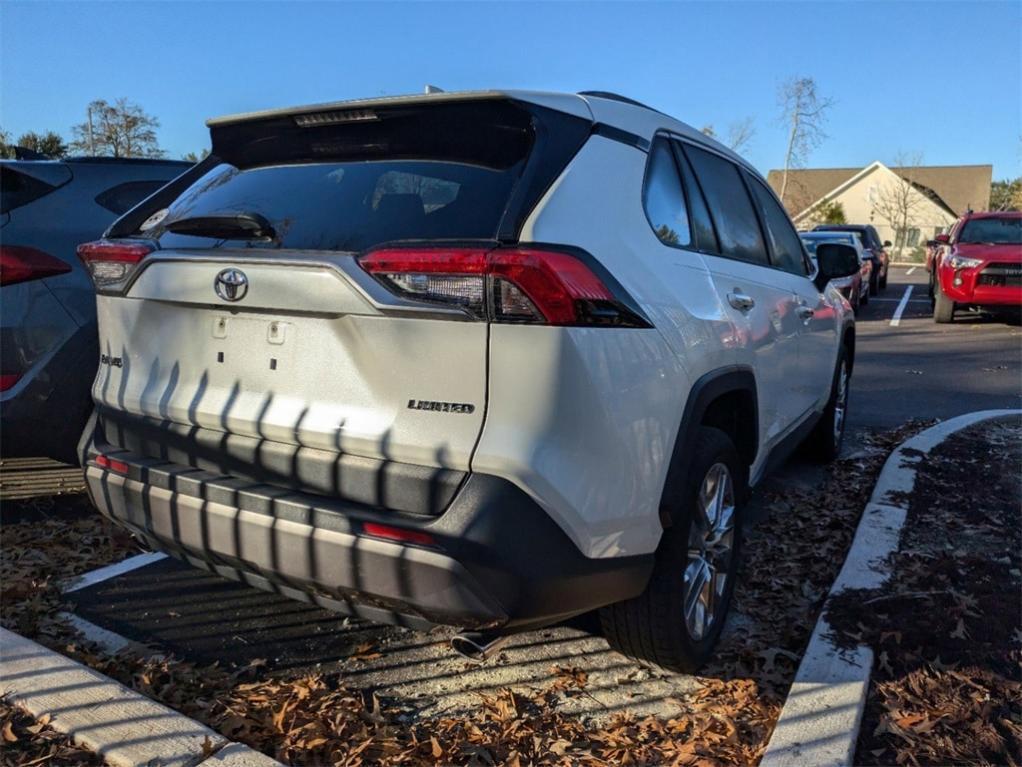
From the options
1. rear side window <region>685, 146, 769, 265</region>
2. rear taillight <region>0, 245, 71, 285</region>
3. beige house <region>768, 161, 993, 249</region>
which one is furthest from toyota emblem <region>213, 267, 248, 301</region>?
beige house <region>768, 161, 993, 249</region>

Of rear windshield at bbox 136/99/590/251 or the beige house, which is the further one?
the beige house

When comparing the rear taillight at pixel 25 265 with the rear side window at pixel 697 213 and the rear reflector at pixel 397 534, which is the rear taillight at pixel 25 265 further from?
the rear side window at pixel 697 213

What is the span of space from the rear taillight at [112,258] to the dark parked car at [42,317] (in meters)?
1.12

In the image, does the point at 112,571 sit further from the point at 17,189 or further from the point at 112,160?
the point at 112,160

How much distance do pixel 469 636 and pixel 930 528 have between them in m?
2.62

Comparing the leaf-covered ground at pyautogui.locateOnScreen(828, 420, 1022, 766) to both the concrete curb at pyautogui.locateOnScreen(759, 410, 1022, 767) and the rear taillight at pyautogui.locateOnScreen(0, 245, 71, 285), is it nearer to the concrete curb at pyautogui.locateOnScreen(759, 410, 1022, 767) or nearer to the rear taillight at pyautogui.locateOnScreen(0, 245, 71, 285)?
the concrete curb at pyautogui.locateOnScreen(759, 410, 1022, 767)

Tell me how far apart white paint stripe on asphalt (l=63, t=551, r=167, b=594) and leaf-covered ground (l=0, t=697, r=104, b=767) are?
1142 millimetres

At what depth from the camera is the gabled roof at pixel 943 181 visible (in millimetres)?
60562

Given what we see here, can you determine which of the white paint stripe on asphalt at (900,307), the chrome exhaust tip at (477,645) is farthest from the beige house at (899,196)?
the chrome exhaust tip at (477,645)

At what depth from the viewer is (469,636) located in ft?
10.2

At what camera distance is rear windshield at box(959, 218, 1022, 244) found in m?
14.2

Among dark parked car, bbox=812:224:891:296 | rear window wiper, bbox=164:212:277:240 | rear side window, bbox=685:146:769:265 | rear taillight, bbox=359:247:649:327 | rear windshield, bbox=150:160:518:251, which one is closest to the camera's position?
rear taillight, bbox=359:247:649:327

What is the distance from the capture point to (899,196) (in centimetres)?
5753

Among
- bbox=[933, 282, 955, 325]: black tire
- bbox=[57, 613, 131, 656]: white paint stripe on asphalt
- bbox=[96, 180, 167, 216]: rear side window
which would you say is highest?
bbox=[96, 180, 167, 216]: rear side window
